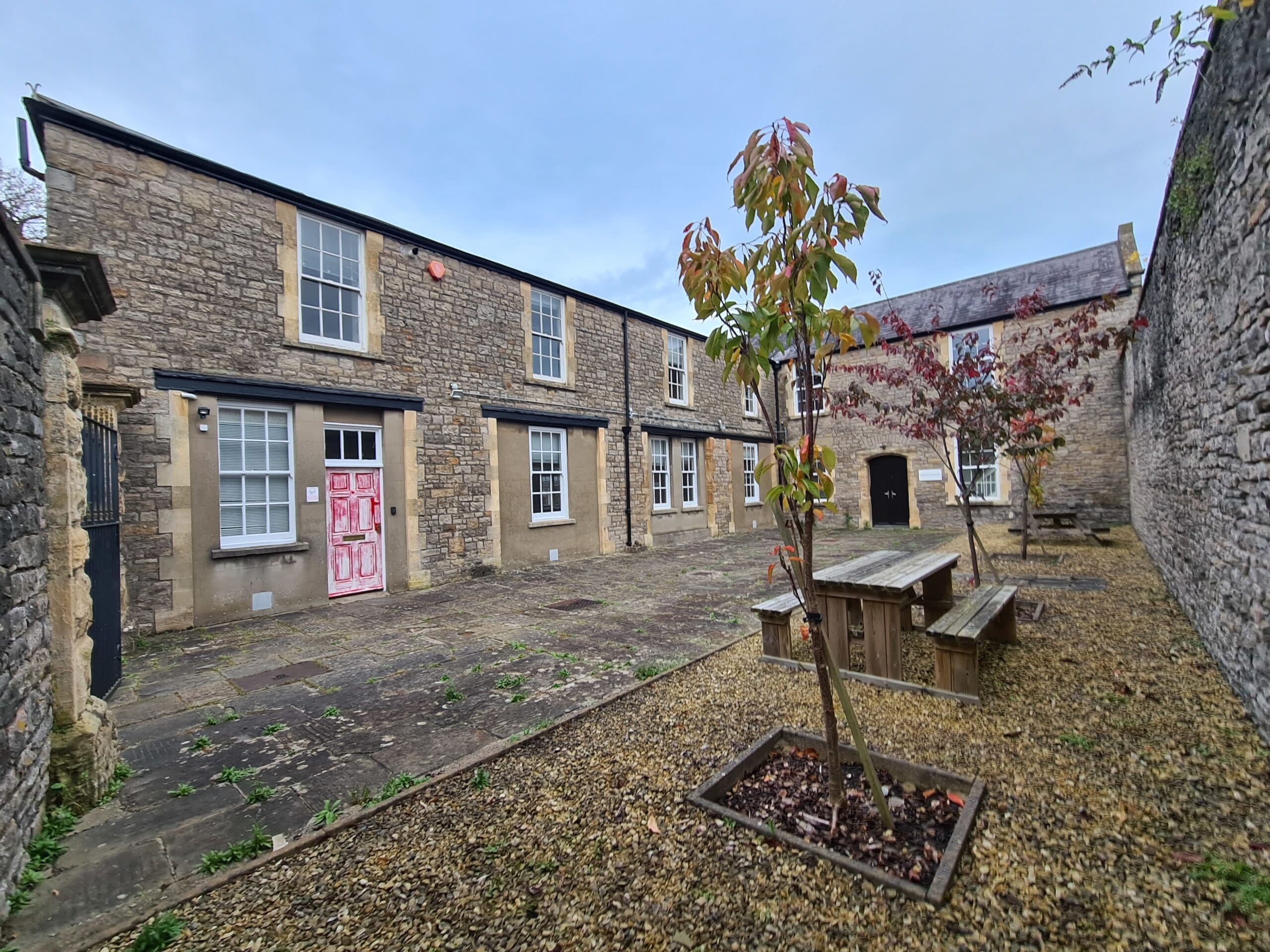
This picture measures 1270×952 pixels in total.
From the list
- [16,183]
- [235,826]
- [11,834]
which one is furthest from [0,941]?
[16,183]

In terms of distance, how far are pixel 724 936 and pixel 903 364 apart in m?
17.4

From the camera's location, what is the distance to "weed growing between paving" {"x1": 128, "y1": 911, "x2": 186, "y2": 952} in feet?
6.18

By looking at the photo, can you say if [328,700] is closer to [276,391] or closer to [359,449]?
[276,391]

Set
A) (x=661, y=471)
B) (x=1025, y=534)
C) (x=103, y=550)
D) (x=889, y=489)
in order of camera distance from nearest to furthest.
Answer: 1. (x=103, y=550)
2. (x=1025, y=534)
3. (x=661, y=471)
4. (x=889, y=489)

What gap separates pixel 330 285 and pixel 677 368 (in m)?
8.56

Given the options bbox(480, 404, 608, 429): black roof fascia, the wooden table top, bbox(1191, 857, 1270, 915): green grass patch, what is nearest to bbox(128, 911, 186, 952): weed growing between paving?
bbox(1191, 857, 1270, 915): green grass patch

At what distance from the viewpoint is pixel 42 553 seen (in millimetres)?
2646

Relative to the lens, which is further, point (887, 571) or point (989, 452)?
point (989, 452)

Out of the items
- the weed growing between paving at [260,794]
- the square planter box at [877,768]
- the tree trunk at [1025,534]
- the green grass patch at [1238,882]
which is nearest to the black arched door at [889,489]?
the tree trunk at [1025,534]

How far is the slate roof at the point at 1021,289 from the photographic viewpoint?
14.4 metres

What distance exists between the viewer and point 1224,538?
145 inches

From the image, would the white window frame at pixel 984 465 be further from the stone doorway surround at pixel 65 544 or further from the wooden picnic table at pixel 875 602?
the stone doorway surround at pixel 65 544

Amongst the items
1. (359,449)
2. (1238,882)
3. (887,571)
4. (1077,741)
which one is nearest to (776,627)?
(887,571)

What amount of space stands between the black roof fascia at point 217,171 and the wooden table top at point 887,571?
7.95 metres
